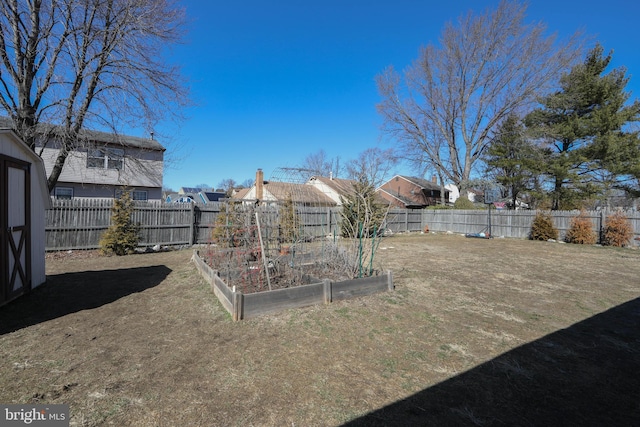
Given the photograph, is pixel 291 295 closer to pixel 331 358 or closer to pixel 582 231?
pixel 331 358

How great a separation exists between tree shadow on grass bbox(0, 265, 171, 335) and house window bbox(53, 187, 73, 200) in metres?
13.0

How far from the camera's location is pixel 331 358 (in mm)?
3119

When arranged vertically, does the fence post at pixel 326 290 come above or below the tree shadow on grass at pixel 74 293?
above

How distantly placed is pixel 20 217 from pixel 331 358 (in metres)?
5.28

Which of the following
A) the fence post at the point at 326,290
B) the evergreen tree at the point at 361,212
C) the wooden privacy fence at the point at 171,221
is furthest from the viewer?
the wooden privacy fence at the point at 171,221

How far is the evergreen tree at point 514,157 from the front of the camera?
20031mm

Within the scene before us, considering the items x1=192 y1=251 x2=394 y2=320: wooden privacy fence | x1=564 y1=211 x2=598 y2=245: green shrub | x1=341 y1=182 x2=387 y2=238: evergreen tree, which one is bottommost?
x1=192 y1=251 x2=394 y2=320: wooden privacy fence

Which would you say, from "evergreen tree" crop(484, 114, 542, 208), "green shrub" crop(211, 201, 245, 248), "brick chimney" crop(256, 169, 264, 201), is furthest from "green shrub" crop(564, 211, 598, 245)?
"brick chimney" crop(256, 169, 264, 201)

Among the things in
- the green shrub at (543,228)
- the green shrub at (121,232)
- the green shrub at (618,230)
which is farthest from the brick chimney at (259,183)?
the green shrub at (618,230)

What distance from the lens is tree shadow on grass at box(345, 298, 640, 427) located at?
2232mm

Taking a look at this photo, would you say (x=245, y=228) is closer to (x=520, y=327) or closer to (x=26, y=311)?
(x=26, y=311)

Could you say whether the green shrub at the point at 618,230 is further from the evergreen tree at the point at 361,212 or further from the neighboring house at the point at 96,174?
the neighboring house at the point at 96,174

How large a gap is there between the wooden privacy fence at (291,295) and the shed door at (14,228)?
9.28 ft

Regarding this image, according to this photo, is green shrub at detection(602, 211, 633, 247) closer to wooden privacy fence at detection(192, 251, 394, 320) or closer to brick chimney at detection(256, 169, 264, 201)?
wooden privacy fence at detection(192, 251, 394, 320)
